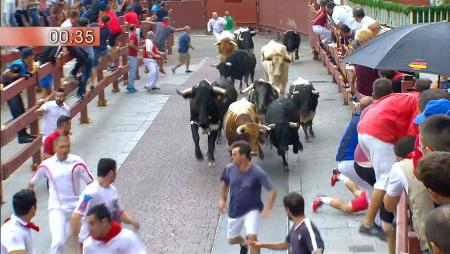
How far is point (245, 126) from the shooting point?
525 inches

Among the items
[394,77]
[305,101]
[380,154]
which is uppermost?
[394,77]

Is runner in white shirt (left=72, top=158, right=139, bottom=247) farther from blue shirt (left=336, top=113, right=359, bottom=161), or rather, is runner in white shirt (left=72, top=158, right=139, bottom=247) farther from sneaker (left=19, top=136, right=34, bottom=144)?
sneaker (left=19, top=136, right=34, bottom=144)

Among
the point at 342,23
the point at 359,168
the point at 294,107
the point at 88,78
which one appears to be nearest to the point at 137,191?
the point at 294,107

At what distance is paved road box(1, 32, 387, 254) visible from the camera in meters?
11.2

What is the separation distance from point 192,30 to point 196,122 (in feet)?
80.4

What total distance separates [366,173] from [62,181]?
3.56m

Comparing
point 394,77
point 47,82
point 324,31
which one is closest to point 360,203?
point 394,77

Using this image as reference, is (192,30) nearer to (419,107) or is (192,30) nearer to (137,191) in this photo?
(137,191)

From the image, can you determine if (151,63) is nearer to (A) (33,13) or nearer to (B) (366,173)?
(A) (33,13)

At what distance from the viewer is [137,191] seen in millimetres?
13461

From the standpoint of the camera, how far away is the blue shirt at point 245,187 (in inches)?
368

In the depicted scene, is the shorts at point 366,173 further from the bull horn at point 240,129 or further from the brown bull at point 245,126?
the bull horn at point 240,129

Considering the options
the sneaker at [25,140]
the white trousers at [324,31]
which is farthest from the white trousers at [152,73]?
the sneaker at [25,140]

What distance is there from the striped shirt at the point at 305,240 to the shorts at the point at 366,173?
286cm
